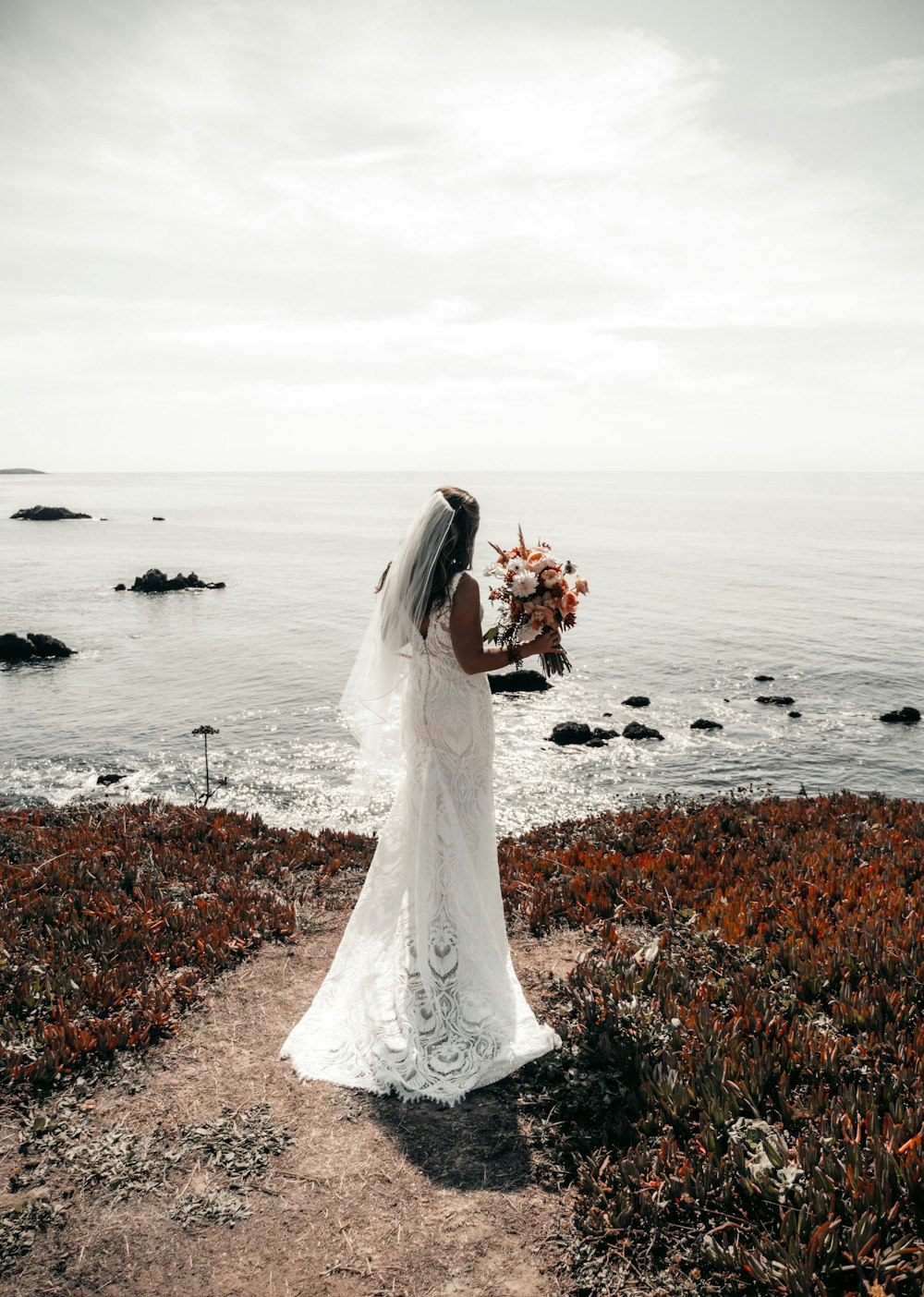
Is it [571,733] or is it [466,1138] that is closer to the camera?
[466,1138]

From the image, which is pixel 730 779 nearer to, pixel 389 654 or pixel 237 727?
pixel 237 727

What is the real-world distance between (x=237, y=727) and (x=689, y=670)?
18526mm

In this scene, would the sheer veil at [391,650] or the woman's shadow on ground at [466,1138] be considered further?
the sheer veil at [391,650]

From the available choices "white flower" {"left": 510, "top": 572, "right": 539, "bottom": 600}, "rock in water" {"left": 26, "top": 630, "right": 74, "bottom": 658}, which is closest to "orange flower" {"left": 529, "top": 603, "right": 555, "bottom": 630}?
"white flower" {"left": 510, "top": 572, "right": 539, "bottom": 600}

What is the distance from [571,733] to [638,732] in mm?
2101

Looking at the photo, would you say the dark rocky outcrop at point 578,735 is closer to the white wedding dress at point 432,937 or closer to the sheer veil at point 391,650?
the sheer veil at point 391,650

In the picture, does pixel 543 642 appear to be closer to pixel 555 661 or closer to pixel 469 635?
pixel 469 635

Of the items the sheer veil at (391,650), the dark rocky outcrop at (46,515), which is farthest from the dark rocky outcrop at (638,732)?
the dark rocky outcrop at (46,515)

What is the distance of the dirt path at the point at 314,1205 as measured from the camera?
4.07 metres

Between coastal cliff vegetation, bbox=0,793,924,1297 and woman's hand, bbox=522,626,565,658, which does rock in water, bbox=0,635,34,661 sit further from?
woman's hand, bbox=522,626,565,658

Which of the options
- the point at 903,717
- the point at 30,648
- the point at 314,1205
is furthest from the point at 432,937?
the point at 30,648

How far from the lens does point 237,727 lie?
85.4 ft

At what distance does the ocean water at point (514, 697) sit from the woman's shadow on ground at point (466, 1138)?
1303cm

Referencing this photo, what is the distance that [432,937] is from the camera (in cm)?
611
